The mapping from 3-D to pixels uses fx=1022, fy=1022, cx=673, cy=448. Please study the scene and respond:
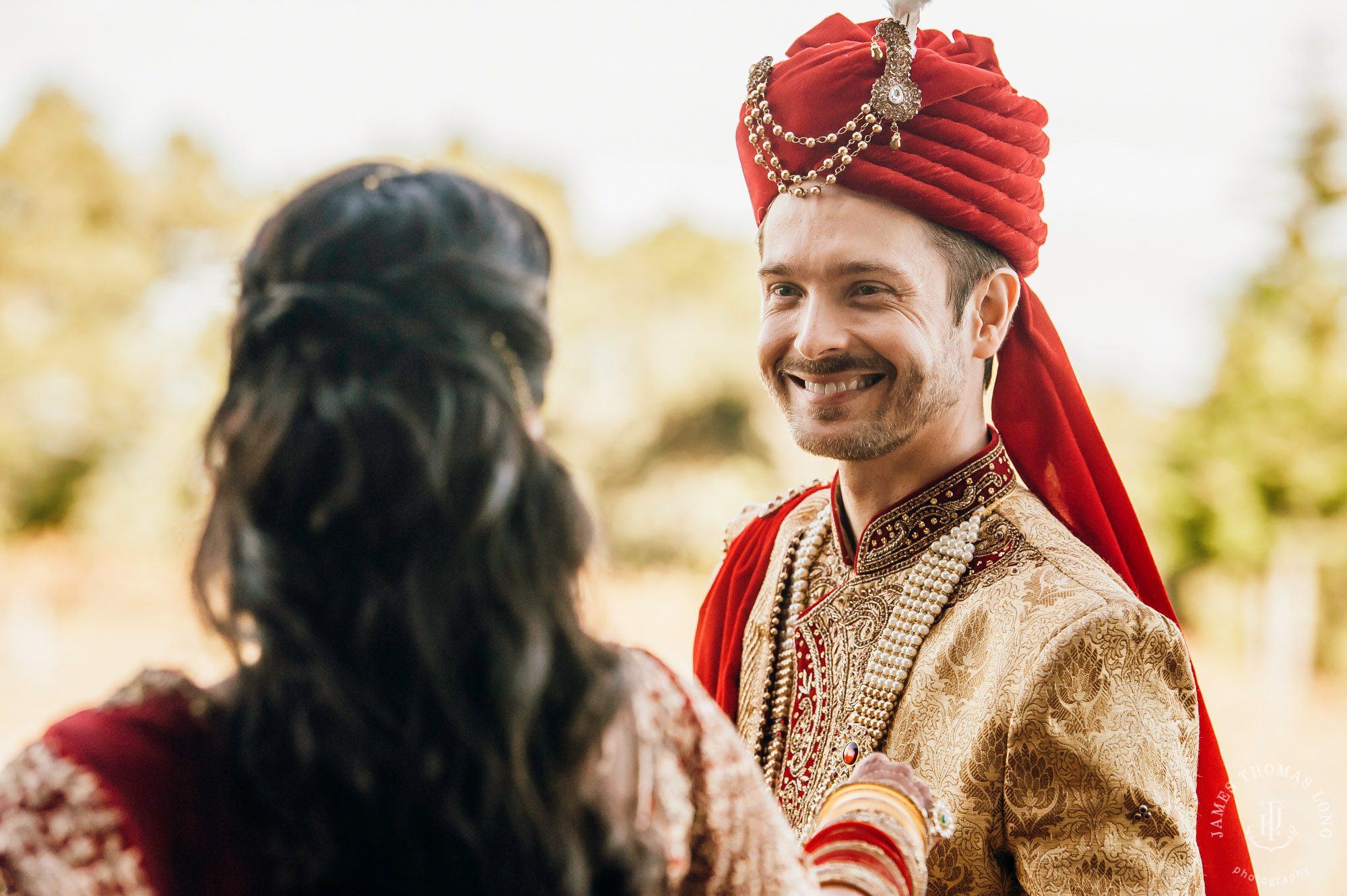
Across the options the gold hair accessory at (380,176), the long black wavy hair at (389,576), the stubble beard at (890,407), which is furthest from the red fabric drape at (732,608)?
the gold hair accessory at (380,176)

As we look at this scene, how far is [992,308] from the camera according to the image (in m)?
2.21

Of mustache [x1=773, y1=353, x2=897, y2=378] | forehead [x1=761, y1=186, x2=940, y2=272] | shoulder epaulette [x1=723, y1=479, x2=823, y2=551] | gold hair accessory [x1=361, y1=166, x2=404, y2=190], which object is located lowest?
shoulder epaulette [x1=723, y1=479, x2=823, y2=551]

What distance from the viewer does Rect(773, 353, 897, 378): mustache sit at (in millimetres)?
2086

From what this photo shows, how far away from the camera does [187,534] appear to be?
1.16m

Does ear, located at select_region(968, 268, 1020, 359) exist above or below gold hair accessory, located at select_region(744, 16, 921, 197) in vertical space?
below

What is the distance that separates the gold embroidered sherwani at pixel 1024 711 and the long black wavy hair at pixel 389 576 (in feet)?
2.91

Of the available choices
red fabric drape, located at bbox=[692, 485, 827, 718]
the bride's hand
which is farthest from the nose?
the bride's hand

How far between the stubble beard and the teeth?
0.03m

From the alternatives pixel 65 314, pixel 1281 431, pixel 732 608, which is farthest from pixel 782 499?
pixel 65 314

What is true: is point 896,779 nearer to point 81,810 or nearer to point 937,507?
point 937,507

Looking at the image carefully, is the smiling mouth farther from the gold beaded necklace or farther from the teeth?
the gold beaded necklace

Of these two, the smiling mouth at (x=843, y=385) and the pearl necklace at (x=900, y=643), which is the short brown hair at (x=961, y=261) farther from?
the pearl necklace at (x=900, y=643)

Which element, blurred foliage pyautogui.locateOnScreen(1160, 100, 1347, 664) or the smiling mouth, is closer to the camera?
the smiling mouth

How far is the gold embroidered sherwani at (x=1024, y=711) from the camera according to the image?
1646mm
